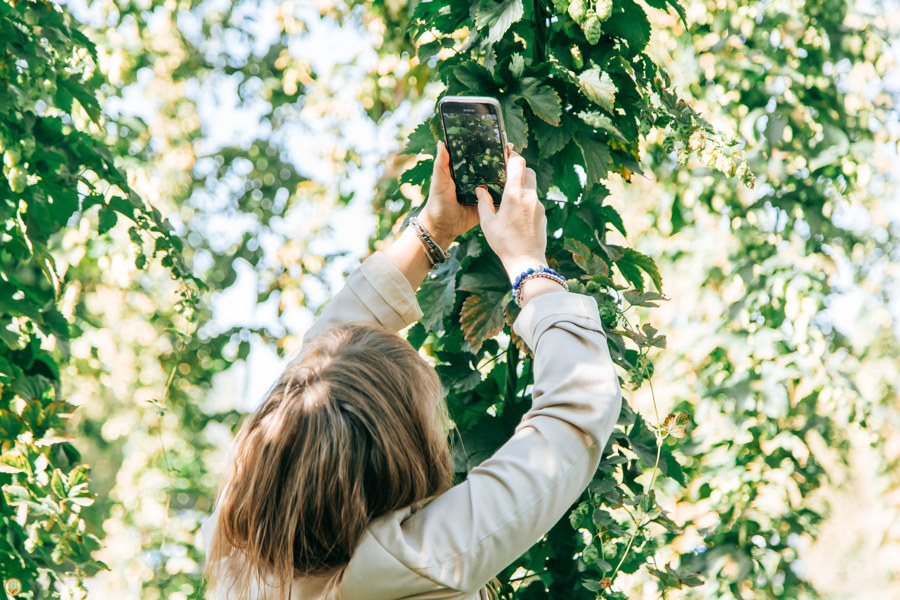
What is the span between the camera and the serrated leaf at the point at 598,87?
1400 millimetres

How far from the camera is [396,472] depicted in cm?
103

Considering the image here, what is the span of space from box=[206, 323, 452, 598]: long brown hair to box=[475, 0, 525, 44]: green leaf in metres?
0.69

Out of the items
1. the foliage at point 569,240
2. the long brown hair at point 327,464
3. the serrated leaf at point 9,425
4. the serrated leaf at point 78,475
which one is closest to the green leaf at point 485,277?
the foliage at point 569,240

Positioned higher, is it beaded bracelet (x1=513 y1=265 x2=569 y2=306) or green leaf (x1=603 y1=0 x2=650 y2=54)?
green leaf (x1=603 y1=0 x2=650 y2=54)

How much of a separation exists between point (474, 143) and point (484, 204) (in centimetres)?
13

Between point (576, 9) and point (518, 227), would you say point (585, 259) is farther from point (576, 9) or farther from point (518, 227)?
point (576, 9)

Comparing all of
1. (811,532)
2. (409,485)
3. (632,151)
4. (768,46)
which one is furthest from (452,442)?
(768,46)

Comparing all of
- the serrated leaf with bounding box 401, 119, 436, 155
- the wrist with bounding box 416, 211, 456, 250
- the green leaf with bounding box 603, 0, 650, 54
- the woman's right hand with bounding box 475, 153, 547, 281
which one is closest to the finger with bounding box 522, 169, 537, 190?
the woman's right hand with bounding box 475, 153, 547, 281

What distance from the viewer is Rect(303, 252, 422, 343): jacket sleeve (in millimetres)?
1396

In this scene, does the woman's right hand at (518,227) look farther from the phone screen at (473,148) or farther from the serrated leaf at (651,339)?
the serrated leaf at (651,339)

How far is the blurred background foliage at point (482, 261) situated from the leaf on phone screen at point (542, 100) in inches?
1.4

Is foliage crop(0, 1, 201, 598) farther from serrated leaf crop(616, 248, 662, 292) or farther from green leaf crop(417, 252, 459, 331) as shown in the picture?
serrated leaf crop(616, 248, 662, 292)

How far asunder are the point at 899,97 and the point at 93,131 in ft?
11.6

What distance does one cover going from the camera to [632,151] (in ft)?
5.27
